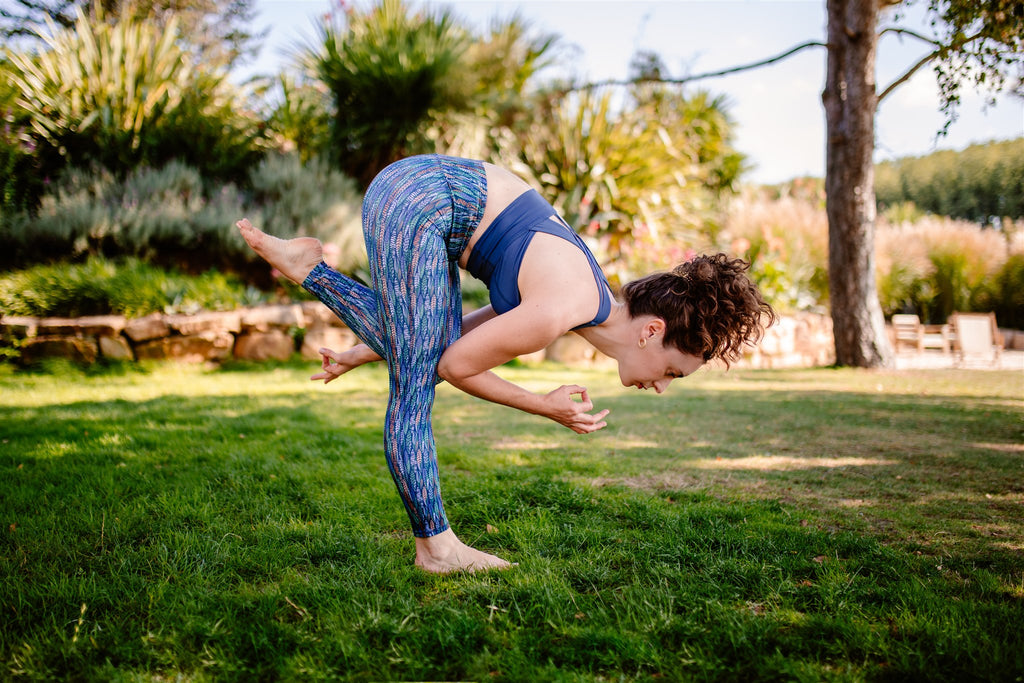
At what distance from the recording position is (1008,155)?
49.6 feet

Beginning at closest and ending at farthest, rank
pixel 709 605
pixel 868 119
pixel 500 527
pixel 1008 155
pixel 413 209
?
pixel 709 605 < pixel 413 209 < pixel 500 527 < pixel 868 119 < pixel 1008 155

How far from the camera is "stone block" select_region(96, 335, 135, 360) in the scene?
604cm

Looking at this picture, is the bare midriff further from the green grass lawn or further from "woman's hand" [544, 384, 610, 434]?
the green grass lawn

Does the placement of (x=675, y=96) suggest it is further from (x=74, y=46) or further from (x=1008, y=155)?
(x=74, y=46)

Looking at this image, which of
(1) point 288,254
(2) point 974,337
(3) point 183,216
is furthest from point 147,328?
(2) point 974,337

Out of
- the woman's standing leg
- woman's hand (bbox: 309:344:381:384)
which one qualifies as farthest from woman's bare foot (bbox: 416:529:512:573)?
woman's hand (bbox: 309:344:381:384)

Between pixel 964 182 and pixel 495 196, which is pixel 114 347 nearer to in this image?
pixel 495 196

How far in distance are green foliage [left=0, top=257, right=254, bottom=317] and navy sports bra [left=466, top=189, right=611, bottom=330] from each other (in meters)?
5.58

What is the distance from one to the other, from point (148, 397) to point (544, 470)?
350 cm

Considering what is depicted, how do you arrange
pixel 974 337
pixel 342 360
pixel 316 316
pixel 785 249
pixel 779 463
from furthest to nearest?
pixel 785 249 < pixel 974 337 < pixel 316 316 < pixel 779 463 < pixel 342 360

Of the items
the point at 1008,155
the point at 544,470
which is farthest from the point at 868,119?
the point at 1008,155

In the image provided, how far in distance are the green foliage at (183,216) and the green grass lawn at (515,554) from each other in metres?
3.20

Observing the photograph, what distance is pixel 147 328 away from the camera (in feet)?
20.3

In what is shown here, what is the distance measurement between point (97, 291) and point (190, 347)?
102 cm
